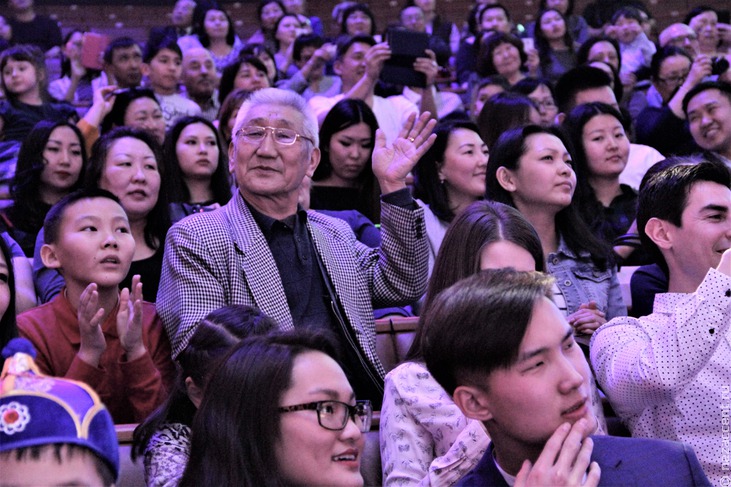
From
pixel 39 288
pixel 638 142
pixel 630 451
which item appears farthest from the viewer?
pixel 638 142

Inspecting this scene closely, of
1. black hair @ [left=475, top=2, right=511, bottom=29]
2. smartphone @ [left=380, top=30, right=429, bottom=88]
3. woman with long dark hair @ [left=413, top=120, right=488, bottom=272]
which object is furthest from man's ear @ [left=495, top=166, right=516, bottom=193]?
black hair @ [left=475, top=2, right=511, bottom=29]

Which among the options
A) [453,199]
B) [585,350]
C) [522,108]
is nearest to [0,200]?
[453,199]

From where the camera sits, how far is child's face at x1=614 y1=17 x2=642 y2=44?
610 centimetres

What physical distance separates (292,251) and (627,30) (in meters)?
4.43

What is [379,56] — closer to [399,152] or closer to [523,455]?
[399,152]

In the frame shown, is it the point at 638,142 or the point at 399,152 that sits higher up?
the point at 399,152

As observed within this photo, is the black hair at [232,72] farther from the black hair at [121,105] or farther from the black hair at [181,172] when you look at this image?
the black hair at [181,172]

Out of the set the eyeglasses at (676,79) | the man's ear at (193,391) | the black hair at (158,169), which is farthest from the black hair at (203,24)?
the man's ear at (193,391)

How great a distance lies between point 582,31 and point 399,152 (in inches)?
181

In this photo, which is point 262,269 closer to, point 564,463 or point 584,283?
point 584,283

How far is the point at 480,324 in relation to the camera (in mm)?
1321

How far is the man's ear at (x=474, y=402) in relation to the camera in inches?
52.6

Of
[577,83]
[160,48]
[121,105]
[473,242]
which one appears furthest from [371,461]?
[160,48]

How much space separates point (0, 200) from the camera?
332 cm
